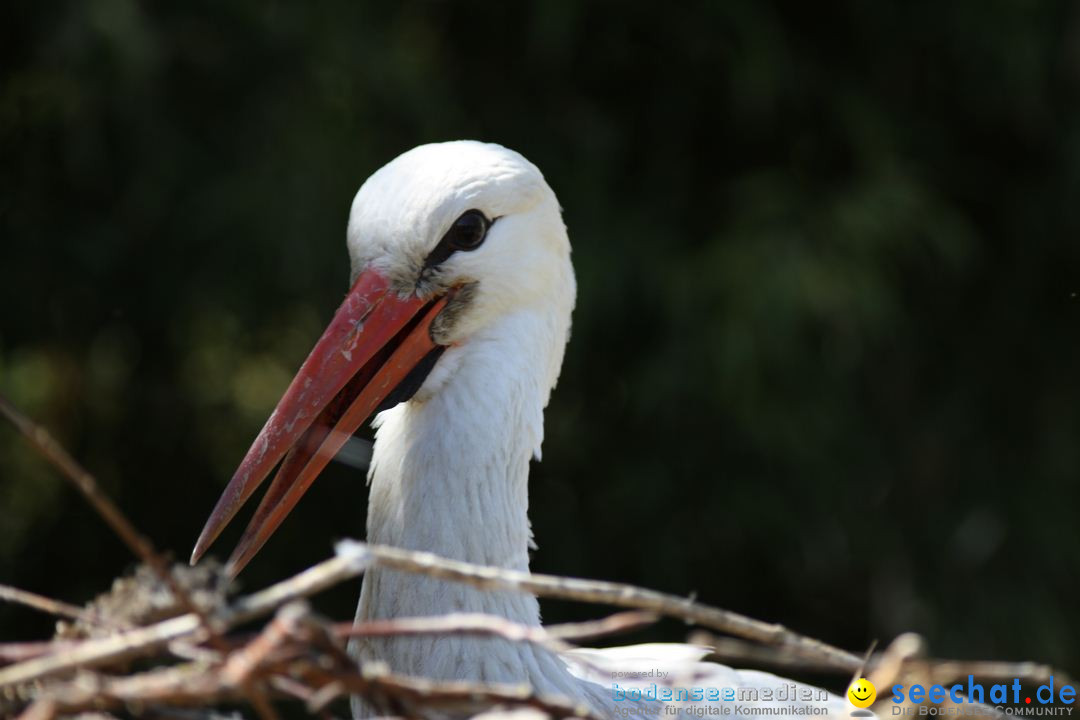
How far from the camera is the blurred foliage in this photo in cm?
292

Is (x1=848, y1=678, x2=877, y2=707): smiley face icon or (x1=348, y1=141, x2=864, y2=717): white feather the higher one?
(x1=348, y1=141, x2=864, y2=717): white feather

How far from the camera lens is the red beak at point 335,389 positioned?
1447 mm

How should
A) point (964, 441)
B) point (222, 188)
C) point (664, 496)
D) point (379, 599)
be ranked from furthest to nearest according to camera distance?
point (964, 441)
point (664, 496)
point (222, 188)
point (379, 599)

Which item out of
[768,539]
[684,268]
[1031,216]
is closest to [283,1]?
[684,268]

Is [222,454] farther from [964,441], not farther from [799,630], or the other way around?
[964,441]

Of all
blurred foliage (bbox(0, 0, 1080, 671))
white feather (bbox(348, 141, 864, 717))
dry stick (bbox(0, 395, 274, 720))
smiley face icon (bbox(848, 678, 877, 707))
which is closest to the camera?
dry stick (bbox(0, 395, 274, 720))

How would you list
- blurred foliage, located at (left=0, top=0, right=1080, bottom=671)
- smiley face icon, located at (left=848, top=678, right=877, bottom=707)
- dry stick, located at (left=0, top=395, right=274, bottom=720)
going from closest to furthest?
dry stick, located at (left=0, top=395, right=274, bottom=720) < smiley face icon, located at (left=848, top=678, right=877, bottom=707) < blurred foliage, located at (left=0, top=0, right=1080, bottom=671)

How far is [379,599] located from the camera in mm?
1445

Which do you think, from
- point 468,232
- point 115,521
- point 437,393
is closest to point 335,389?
point 437,393

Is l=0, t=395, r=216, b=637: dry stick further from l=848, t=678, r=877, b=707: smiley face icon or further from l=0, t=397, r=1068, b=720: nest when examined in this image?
l=848, t=678, r=877, b=707: smiley face icon

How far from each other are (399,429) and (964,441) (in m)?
2.12

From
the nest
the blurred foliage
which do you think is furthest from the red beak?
the blurred foliage

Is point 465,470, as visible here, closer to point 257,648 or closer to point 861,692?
point 861,692

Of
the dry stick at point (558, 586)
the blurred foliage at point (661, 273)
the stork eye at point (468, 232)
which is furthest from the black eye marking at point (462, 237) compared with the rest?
the blurred foliage at point (661, 273)
